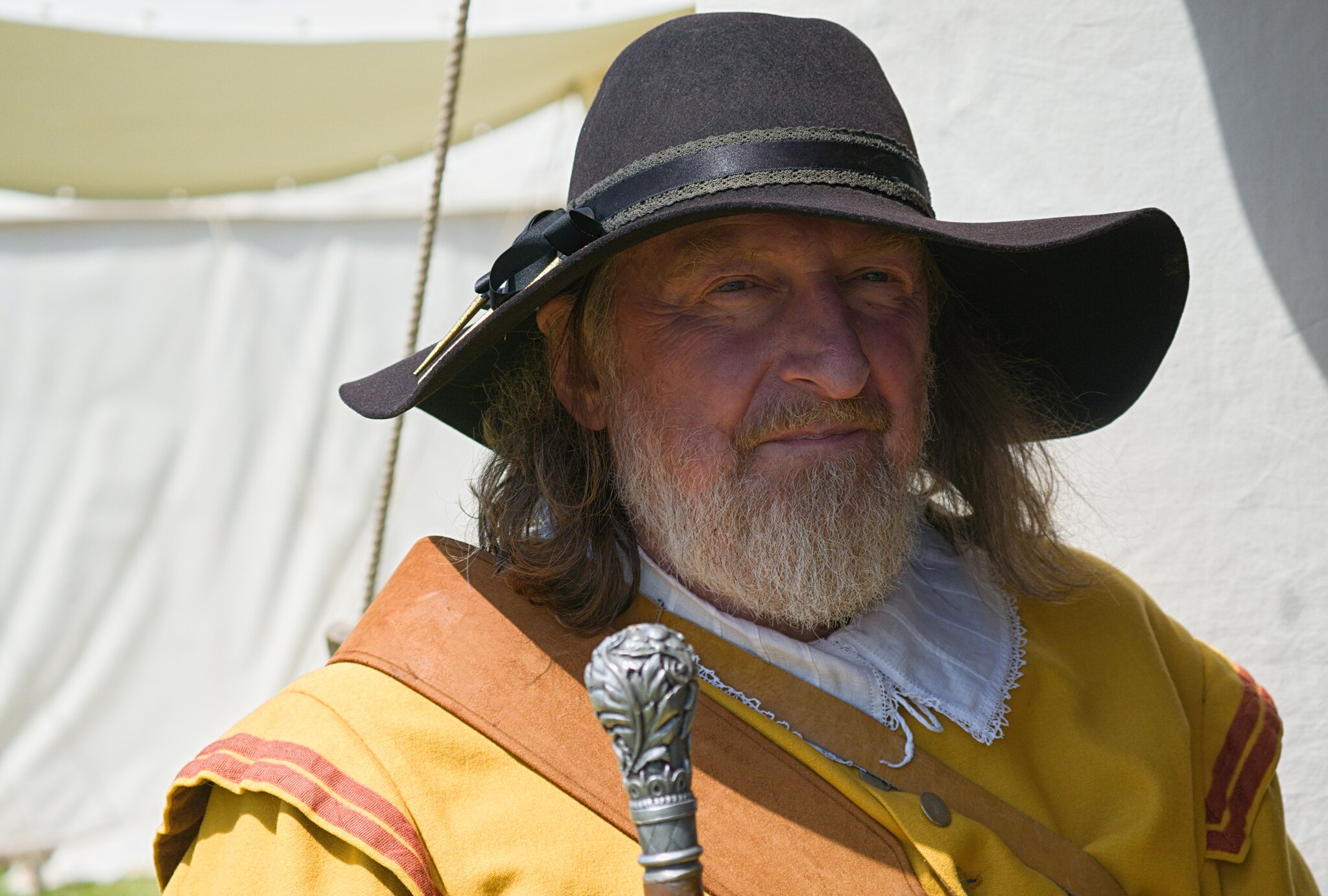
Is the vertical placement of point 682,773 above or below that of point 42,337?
below

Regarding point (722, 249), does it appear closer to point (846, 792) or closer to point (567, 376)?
point (567, 376)

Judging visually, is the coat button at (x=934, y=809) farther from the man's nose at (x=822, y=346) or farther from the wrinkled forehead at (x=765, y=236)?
the wrinkled forehead at (x=765, y=236)

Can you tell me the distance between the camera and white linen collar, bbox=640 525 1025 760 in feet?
5.80

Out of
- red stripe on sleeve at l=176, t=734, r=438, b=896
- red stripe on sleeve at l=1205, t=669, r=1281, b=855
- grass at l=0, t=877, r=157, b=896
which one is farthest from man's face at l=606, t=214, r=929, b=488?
grass at l=0, t=877, r=157, b=896

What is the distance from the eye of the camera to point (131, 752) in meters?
4.95

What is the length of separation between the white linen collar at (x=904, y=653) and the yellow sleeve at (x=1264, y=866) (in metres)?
0.45

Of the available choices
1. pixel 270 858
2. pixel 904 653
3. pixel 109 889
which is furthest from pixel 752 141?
pixel 109 889

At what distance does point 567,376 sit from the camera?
6.29ft

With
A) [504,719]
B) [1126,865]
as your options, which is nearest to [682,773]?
[504,719]

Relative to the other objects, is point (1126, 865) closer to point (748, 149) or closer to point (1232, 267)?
point (748, 149)

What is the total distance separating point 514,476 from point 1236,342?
157 cm

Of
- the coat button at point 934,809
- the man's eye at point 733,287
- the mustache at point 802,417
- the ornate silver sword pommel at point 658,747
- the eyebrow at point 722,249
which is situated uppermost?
the eyebrow at point 722,249

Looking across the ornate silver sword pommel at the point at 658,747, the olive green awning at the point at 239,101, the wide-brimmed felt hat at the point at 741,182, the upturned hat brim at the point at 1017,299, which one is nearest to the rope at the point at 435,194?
the upturned hat brim at the point at 1017,299

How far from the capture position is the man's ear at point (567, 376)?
1889 millimetres
